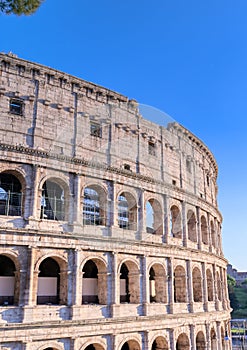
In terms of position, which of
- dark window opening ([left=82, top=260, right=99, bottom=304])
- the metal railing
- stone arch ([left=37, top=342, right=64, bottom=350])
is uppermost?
the metal railing

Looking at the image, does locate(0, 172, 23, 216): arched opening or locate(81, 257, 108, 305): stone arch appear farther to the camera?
locate(81, 257, 108, 305): stone arch

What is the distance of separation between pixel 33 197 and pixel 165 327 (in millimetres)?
8622

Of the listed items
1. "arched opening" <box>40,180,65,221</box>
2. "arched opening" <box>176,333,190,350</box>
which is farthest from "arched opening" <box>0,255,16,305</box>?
"arched opening" <box>176,333,190,350</box>

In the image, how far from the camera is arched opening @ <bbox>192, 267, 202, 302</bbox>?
21358 mm

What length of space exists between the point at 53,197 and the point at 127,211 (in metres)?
3.94

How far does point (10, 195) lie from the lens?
51.8 ft

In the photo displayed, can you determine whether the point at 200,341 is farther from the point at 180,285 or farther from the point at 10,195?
the point at 10,195

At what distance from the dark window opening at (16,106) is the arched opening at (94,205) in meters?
4.42

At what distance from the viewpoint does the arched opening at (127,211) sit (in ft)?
59.4

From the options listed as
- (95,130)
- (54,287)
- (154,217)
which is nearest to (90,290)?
(54,287)

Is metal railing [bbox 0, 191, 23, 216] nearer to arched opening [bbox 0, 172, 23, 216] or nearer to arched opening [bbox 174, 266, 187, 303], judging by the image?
arched opening [bbox 0, 172, 23, 216]

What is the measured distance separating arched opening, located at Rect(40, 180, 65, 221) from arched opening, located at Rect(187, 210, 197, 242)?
27.8 feet

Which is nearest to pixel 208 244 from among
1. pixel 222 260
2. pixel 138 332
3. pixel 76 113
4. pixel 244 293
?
pixel 222 260

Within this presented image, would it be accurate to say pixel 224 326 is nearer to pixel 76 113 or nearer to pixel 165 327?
pixel 165 327
